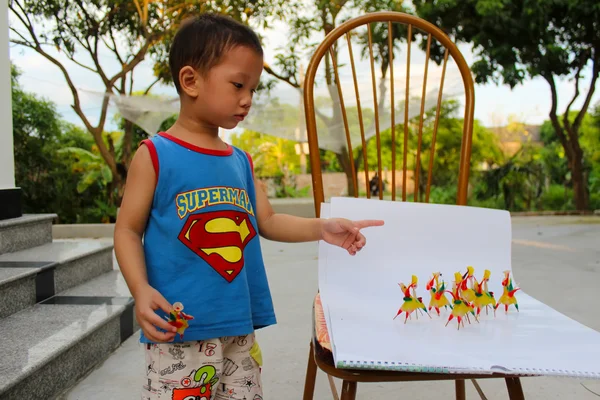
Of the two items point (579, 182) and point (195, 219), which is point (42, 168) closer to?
point (195, 219)

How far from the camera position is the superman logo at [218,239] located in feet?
2.57

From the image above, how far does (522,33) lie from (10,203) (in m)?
6.49

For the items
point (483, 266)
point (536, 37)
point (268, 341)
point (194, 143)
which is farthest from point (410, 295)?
point (536, 37)

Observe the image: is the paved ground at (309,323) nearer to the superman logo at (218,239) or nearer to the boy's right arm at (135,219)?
the superman logo at (218,239)

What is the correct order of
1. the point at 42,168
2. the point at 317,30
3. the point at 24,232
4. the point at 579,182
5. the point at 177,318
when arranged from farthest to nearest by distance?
the point at 579,182, the point at 42,168, the point at 317,30, the point at 24,232, the point at 177,318

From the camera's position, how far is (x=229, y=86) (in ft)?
2.51

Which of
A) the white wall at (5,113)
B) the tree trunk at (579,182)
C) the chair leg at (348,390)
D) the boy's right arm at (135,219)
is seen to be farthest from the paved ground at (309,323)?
the tree trunk at (579,182)

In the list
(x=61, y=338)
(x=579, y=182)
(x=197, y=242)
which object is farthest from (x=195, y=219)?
(x=579, y=182)

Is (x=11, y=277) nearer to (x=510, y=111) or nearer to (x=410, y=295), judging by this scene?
(x=410, y=295)

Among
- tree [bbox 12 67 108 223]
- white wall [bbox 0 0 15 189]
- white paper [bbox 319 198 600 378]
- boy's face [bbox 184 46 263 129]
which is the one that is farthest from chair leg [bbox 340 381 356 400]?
tree [bbox 12 67 108 223]

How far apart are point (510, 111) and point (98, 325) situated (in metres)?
16.6

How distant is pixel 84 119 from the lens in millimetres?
6773

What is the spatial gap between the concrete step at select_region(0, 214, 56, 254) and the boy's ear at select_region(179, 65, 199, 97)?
5.78 ft

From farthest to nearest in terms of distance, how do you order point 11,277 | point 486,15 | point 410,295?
point 486,15, point 11,277, point 410,295
